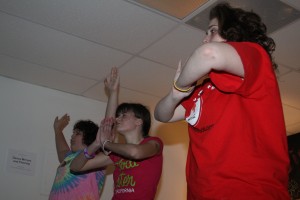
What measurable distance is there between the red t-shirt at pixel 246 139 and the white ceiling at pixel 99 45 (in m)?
1.38

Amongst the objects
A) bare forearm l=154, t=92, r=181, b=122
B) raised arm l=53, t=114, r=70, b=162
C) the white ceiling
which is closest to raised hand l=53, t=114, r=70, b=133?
raised arm l=53, t=114, r=70, b=162

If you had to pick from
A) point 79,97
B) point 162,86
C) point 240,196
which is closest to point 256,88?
point 240,196

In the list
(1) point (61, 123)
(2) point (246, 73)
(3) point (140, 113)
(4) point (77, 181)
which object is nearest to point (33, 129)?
(1) point (61, 123)

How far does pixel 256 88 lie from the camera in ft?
3.38

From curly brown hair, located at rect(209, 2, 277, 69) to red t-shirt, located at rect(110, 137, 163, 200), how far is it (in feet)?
4.15

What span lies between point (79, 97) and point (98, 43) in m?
1.18

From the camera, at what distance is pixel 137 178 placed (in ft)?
7.50

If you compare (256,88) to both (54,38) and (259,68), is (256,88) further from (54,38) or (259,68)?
(54,38)

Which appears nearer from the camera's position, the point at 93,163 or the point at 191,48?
the point at 93,163

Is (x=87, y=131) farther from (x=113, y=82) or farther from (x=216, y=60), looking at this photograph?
(x=216, y=60)

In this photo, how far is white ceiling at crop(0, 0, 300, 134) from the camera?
246 centimetres

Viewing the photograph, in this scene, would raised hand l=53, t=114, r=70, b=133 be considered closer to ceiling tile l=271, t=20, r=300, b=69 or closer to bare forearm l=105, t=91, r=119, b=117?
bare forearm l=105, t=91, r=119, b=117

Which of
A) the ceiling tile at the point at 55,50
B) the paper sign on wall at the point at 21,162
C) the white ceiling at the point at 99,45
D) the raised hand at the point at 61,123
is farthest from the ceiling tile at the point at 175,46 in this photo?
the paper sign on wall at the point at 21,162

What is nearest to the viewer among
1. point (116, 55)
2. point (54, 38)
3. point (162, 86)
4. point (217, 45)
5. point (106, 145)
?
point (217, 45)
